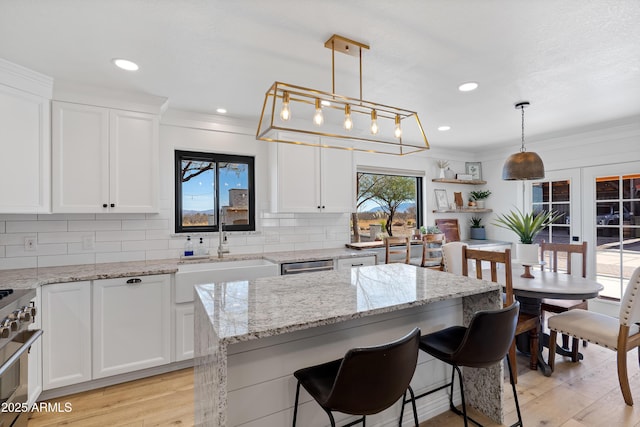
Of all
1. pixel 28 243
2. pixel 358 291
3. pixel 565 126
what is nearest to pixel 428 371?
pixel 358 291

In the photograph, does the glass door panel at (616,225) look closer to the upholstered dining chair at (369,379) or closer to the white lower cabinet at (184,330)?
the upholstered dining chair at (369,379)

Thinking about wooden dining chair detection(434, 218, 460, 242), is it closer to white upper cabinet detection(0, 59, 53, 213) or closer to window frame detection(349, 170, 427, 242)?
window frame detection(349, 170, 427, 242)

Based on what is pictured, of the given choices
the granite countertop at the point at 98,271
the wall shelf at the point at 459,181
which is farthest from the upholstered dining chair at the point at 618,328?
the wall shelf at the point at 459,181

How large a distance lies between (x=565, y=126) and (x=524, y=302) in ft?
8.03

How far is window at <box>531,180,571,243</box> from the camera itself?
14.5ft

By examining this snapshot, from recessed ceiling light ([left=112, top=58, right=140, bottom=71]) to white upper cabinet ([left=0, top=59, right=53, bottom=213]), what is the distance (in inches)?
27.1

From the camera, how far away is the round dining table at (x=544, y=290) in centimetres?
246

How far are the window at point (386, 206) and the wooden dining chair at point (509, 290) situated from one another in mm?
1904

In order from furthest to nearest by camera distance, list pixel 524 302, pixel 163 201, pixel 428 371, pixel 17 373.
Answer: pixel 163 201 → pixel 524 302 → pixel 428 371 → pixel 17 373

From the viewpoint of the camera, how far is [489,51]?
6.88ft

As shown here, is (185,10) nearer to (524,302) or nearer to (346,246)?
(346,246)

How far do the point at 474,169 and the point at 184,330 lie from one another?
5077mm

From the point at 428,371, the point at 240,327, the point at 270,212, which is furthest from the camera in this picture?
the point at 270,212

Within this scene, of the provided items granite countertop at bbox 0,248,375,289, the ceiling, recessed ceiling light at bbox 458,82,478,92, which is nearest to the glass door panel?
the ceiling
